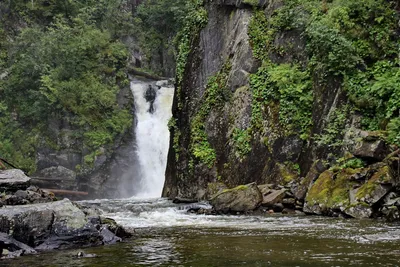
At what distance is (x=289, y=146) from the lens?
18797 millimetres

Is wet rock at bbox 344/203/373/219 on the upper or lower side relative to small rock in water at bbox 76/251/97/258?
upper

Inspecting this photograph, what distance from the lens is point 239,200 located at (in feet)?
53.2

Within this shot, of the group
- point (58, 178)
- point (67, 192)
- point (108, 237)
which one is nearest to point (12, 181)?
point (108, 237)

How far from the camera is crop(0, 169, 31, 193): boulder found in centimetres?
1409

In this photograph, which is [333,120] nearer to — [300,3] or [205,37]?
[300,3]

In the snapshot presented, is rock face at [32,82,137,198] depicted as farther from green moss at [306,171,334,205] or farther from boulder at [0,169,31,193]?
green moss at [306,171,334,205]

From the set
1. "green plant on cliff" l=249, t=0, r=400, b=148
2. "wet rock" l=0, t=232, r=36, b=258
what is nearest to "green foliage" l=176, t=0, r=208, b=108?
"green plant on cliff" l=249, t=0, r=400, b=148

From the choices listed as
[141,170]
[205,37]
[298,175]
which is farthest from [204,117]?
[141,170]

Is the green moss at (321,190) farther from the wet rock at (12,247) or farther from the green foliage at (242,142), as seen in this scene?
the wet rock at (12,247)

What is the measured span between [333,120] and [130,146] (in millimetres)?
17800

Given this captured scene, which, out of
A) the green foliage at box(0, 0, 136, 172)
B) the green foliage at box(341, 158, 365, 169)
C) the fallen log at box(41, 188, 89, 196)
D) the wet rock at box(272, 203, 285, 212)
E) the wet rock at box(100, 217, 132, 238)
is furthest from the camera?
the green foliage at box(0, 0, 136, 172)

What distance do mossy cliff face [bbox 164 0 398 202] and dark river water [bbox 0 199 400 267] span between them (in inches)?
138

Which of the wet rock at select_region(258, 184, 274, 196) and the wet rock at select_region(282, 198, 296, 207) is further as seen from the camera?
the wet rock at select_region(258, 184, 274, 196)

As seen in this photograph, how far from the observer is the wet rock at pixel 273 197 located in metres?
16.0
